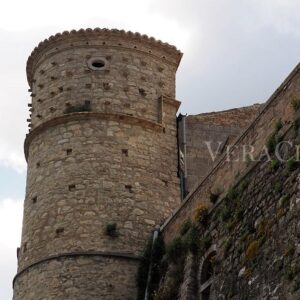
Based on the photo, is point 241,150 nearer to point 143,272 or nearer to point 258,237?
point 258,237

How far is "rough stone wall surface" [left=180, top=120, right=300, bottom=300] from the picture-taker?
1238 centimetres

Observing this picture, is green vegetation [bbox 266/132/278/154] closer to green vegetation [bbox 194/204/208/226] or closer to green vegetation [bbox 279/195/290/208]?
green vegetation [bbox 279/195/290/208]

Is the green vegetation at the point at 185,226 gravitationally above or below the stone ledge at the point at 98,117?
below

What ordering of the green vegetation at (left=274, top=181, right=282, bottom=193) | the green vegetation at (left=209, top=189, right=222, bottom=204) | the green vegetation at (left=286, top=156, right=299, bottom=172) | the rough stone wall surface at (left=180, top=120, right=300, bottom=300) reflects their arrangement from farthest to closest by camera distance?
1. the green vegetation at (left=209, top=189, right=222, bottom=204)
2. the green vegetation at (left=274, top=181, right=282, bottom=193)
3. the green vegetation at (left=286, top=156, right=299, bottom=172)
4. the rough stone wall surface at (left=180, top=120, right=300, bottom=300)

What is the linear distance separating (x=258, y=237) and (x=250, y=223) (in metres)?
0.59

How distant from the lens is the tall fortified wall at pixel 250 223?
41.6 feet

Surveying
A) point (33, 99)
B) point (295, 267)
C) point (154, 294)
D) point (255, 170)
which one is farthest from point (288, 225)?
point (33, 99)

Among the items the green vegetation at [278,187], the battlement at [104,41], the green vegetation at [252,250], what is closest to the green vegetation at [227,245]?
the green vegetation at [252,250]

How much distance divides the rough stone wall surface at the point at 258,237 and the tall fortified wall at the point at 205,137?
17.3ft

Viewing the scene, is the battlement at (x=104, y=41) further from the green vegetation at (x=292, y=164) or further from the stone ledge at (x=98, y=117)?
the green vegetation at (x=292, y=164)

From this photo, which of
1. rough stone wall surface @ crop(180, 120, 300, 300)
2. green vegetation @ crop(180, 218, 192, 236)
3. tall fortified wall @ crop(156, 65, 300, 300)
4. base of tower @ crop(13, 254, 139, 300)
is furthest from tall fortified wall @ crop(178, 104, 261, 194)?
rough stone wall surface @ crop(180, 120, 300, 300)

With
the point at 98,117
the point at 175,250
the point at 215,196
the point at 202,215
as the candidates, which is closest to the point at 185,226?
the point at 175,250

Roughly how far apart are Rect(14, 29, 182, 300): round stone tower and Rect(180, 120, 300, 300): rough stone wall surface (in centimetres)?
313

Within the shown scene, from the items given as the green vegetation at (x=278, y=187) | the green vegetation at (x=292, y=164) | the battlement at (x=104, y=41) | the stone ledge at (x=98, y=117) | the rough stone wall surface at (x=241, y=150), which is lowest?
the green vegetation at (x=278, y=187)
